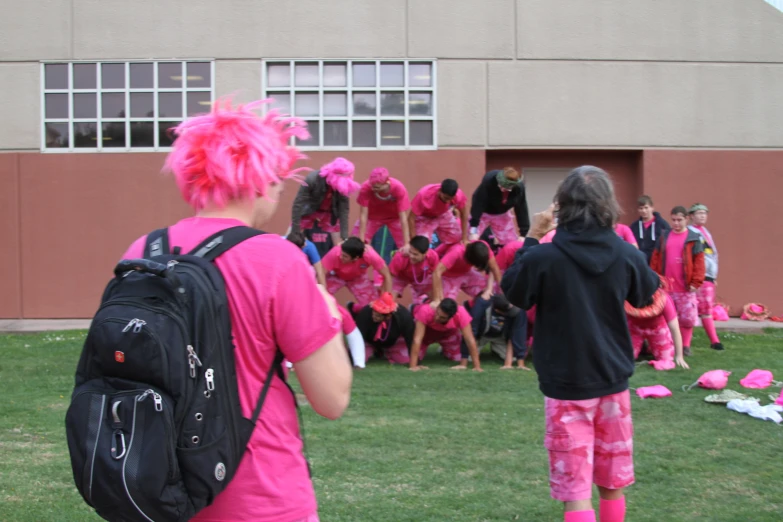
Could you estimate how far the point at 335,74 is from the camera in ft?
43.3

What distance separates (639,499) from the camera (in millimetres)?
4660

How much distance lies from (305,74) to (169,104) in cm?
226

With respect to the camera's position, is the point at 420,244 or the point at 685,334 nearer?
the point at 420,244

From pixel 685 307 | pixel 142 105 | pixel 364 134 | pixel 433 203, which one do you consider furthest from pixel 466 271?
pixel 142 105

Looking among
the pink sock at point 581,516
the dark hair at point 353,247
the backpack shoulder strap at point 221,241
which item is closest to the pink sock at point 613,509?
the pink sock at point 581,516

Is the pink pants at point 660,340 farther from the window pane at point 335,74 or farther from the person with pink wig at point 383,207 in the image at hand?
→ the window pane at point 335,74

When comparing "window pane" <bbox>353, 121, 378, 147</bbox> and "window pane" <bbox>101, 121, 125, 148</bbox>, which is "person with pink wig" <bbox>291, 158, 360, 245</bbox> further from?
"window pane" <bbox>101, 121, 125, 148</bbox>

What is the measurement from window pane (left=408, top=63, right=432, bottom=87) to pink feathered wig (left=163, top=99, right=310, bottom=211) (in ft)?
37.0

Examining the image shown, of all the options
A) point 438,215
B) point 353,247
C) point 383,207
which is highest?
point 383,207

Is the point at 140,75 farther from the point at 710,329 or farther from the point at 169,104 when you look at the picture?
the point at 710,329

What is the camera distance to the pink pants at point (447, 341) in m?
9.59

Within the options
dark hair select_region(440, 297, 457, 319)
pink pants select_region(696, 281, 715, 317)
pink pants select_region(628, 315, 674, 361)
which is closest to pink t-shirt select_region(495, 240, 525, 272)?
dark hair select_region(440, 297, 457, 319)

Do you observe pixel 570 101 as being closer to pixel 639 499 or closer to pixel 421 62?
pixel 421 62

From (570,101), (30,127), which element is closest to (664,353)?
(570,101)
